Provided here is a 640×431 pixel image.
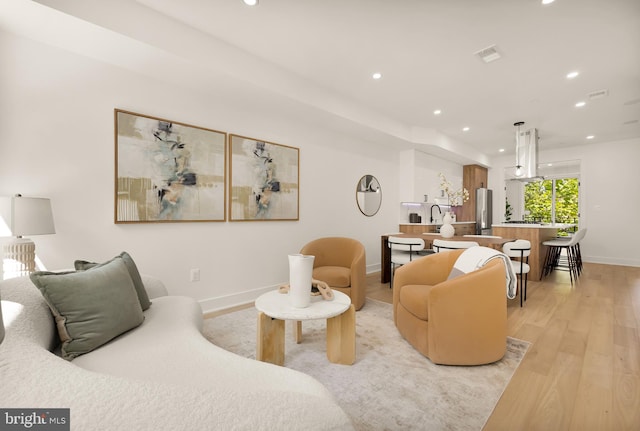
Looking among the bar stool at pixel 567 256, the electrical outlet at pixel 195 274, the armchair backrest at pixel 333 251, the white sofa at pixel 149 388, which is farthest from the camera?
the bar stool at pixel 567 256

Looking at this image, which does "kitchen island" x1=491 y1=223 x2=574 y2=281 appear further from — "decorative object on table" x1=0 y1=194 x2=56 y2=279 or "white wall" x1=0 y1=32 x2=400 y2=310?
"decorative object on table" x1=0 y1=194 x2=56 y2=279

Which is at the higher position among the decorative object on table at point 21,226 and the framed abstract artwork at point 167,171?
the framed abstract artwork at point 167,171

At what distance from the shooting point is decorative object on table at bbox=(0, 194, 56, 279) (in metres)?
1.82

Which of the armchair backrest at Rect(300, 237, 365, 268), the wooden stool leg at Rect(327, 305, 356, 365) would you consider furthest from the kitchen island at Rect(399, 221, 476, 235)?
the wooden stool leg at Rect(327, 305, 356, 365)

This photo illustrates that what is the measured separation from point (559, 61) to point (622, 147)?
4.97m

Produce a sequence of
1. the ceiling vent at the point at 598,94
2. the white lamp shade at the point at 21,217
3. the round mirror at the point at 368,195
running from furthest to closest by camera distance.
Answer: the round mirror at the point at 368,195 < the ceiling vent at the point at 598,94 < the white lamp shade at the point at 21,217

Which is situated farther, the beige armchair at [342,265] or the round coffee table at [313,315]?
the beige armchair at [342,265]

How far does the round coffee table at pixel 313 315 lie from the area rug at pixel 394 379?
11 cm

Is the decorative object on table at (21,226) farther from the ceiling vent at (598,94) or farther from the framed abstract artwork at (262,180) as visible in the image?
the ceiling vent at (598,94)

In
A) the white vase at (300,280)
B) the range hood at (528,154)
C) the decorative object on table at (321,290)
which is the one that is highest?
the range hood at (528,154)

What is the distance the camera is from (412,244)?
382cm

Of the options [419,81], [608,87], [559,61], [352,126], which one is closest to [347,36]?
[419,81]

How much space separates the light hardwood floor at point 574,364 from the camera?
1561mm

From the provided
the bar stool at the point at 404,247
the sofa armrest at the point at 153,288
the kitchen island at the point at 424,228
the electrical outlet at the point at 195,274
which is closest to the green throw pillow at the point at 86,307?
the sofa armrest at the point at 153,288
